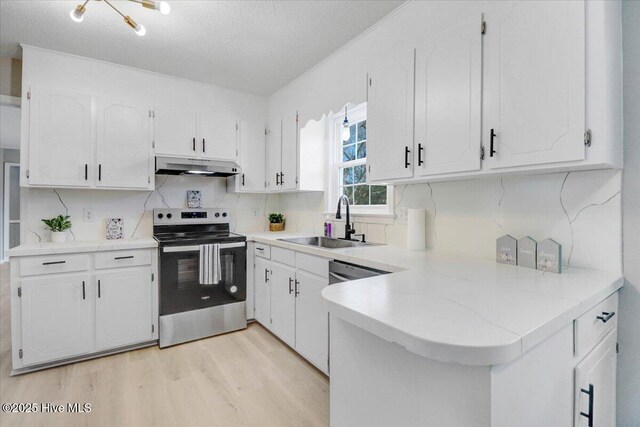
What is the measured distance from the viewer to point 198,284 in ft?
9.37

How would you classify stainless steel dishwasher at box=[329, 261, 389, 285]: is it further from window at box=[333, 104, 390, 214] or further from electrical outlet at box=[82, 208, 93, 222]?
electrical outlet at box=[82, 208, 93, 222]

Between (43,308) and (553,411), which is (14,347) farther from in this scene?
(553,411)

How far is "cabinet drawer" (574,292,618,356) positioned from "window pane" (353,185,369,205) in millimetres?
1820

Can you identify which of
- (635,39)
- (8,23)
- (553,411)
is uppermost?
(8,23)

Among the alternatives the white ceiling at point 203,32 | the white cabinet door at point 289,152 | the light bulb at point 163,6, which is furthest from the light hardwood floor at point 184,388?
the white ceiling at point 203,32

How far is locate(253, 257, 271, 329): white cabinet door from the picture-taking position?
2.92 m

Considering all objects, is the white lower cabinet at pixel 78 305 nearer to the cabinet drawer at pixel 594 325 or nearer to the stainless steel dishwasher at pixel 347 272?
the stainless steel dishwasher at pixel 347 272

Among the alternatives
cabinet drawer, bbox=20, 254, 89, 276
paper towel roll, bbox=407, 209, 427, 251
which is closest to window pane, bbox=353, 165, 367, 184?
paper towel roll, bbox=407, 209, 427, 251

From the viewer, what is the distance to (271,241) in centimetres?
281

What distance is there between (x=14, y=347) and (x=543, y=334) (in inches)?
126

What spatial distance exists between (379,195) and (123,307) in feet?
7.69

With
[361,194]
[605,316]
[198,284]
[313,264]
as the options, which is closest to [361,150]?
[361,194]

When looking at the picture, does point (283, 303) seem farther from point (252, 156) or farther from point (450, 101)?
point (450, 101)

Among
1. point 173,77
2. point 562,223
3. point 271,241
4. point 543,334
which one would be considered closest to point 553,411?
point 543,334
